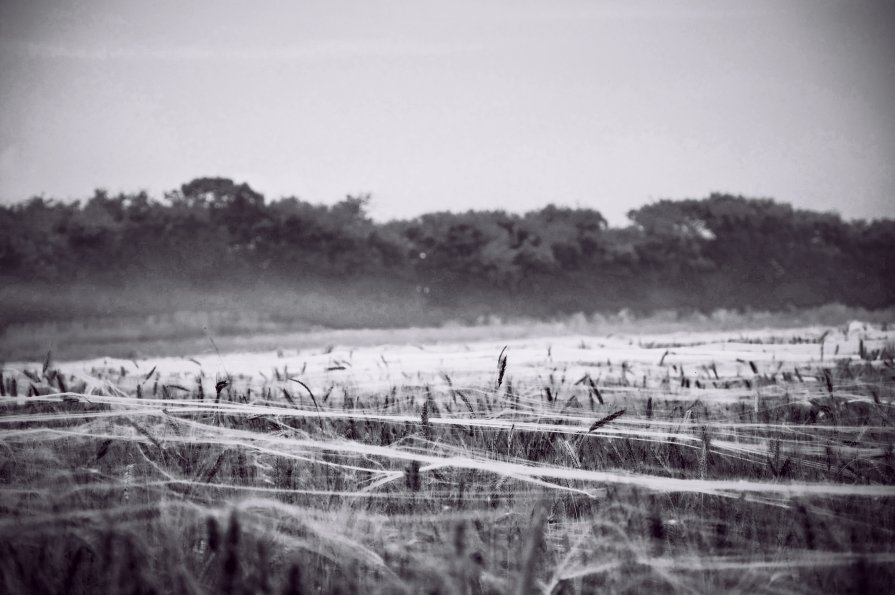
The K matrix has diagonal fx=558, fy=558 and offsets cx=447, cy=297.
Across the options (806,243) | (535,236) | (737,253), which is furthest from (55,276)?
(806,243)

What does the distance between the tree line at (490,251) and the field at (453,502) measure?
19.0 metres

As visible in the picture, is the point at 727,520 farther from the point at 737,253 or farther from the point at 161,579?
the point at 737,253

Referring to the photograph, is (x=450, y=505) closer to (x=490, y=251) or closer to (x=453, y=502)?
(x=453, y=502)

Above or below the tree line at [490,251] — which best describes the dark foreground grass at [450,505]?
below

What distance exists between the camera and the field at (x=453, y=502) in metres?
0.98

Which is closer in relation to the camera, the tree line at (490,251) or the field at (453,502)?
the field at (453,502)

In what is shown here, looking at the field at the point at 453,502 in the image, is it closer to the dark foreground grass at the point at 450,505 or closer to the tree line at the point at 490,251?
the dark foreground grass at the point at 450,505

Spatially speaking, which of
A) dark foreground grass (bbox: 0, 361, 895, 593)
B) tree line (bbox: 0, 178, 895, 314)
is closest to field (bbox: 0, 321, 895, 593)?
dark foreground grass (bbox: 0, 361, 895, 593)

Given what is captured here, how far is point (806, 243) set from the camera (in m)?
27.4

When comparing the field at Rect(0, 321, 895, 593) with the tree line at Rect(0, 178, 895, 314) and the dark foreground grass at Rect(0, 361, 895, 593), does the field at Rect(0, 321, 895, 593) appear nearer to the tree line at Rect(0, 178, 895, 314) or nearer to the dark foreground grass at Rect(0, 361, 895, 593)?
the dark foreground grass at Rect(0, 361, 895, 593)

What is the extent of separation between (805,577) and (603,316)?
22.7m

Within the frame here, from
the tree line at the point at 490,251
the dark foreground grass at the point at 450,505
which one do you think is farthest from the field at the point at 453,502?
the tree line at the point at 490,251

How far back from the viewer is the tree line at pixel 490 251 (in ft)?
63.3

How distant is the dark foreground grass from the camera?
98cm
